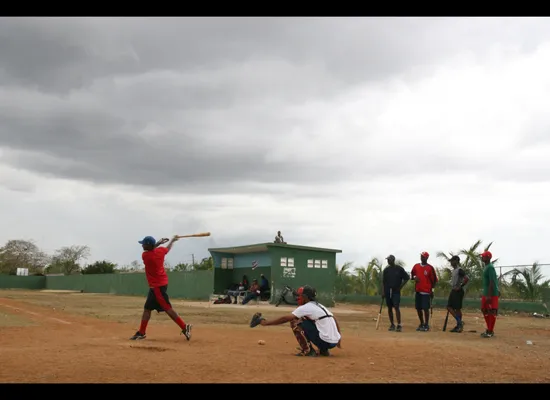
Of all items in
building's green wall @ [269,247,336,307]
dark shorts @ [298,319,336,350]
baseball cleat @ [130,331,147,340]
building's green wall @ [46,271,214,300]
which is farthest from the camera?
building's green wall @ [46,271,214,300]

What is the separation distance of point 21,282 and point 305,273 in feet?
143

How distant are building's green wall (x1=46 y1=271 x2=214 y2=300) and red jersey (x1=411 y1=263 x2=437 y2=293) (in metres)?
17.9

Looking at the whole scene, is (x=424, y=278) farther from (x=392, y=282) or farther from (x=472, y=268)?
(x=472, y=268)

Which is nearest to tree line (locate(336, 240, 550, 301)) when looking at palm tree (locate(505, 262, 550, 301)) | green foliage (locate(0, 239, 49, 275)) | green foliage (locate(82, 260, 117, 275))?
palm tree (locate(505, 262, 550, 301))

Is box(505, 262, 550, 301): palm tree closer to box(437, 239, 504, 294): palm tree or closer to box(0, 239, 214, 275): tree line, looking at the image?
box(437, 239, 504, 294): palm tree

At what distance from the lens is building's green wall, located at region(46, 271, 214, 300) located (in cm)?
3206

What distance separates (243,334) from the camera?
12047 mm

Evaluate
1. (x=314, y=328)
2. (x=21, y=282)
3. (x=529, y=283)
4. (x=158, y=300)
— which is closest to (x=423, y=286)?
(x=314, y=328)

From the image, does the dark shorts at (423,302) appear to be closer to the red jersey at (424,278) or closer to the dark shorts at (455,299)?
the red jersey at (424,278)

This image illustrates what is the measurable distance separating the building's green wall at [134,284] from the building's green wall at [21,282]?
97 centimetres

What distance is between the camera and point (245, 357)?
8266 mm
